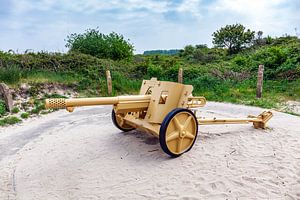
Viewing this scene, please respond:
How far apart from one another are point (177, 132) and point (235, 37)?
18834mm

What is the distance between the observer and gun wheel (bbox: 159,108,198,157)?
3.82 meters

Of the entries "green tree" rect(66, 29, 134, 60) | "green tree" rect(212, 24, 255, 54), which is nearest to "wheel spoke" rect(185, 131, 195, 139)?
"green tree" rect(66, 29, 134, 60)

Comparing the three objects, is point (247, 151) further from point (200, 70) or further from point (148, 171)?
point (200, 70)

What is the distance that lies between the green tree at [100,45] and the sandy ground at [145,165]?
9717 millimetres

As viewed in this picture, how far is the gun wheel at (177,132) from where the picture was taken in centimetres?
382

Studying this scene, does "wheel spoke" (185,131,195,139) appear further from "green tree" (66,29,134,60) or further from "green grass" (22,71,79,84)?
"green tree" (66,29,134,60)

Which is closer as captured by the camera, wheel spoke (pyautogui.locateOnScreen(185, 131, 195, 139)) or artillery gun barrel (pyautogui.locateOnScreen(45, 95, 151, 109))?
artillery gun barrel (pyautogui.locateOnScreen(45, 95, 151, 109))

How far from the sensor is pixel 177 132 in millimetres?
3963

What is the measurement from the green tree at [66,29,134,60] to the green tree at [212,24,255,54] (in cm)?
899

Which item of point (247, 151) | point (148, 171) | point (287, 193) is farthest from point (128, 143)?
point (287, 193)

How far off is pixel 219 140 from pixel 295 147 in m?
1.13

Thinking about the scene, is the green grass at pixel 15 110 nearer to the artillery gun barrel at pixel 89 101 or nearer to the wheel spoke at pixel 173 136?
the artillery gun barrel at pixel 89 101

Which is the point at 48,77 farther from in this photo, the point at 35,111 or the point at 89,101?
the point at 89,101

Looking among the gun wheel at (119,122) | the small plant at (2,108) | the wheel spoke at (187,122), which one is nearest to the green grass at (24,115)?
the small plant at (2,108)
